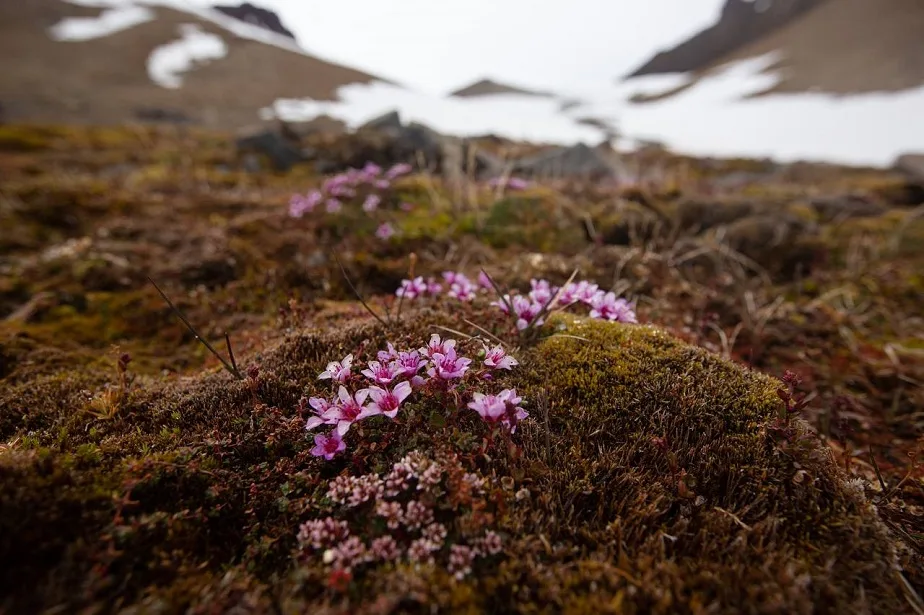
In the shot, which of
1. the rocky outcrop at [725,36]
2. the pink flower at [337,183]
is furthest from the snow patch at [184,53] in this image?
the rocky outcrop at [725,36]

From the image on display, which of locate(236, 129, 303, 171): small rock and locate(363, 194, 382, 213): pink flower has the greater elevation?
locate(363, 194, 382, 213): pink flower

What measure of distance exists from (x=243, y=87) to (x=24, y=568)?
98680 millimetres

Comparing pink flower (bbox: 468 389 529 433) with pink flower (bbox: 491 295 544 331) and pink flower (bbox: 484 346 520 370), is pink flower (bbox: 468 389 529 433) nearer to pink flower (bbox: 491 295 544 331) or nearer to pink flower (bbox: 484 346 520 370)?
pink flower (bbox: 484 346 520 370)

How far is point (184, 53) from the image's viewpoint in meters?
94.6

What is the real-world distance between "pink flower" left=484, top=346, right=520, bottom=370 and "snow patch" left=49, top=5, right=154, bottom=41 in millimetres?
126040

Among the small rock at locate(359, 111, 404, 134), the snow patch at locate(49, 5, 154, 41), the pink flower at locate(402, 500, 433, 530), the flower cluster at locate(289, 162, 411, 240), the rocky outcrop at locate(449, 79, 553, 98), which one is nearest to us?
the pink flower at locate(402, 500, 433, 530)

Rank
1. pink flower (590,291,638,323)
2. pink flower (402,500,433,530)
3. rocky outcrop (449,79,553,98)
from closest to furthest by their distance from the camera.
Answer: pink flower (402,500,433,530) < pink flower (590,291,638,323) < rocky outcrop (449,79,553,98)

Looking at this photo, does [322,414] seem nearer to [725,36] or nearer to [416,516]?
[416,516]

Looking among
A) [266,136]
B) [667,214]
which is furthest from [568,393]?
[266,136]

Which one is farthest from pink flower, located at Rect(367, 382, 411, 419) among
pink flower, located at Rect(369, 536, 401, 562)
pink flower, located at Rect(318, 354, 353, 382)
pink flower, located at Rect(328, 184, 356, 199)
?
pink flower, located at Rect(328, 184, 356, 199)

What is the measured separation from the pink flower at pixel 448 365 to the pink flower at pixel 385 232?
3.66 metres

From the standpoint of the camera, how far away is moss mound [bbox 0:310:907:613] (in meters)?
1.63

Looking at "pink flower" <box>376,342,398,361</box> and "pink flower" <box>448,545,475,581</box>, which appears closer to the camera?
"pink flower" <box>448,545,475,581</box>

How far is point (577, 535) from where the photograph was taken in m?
1.92
